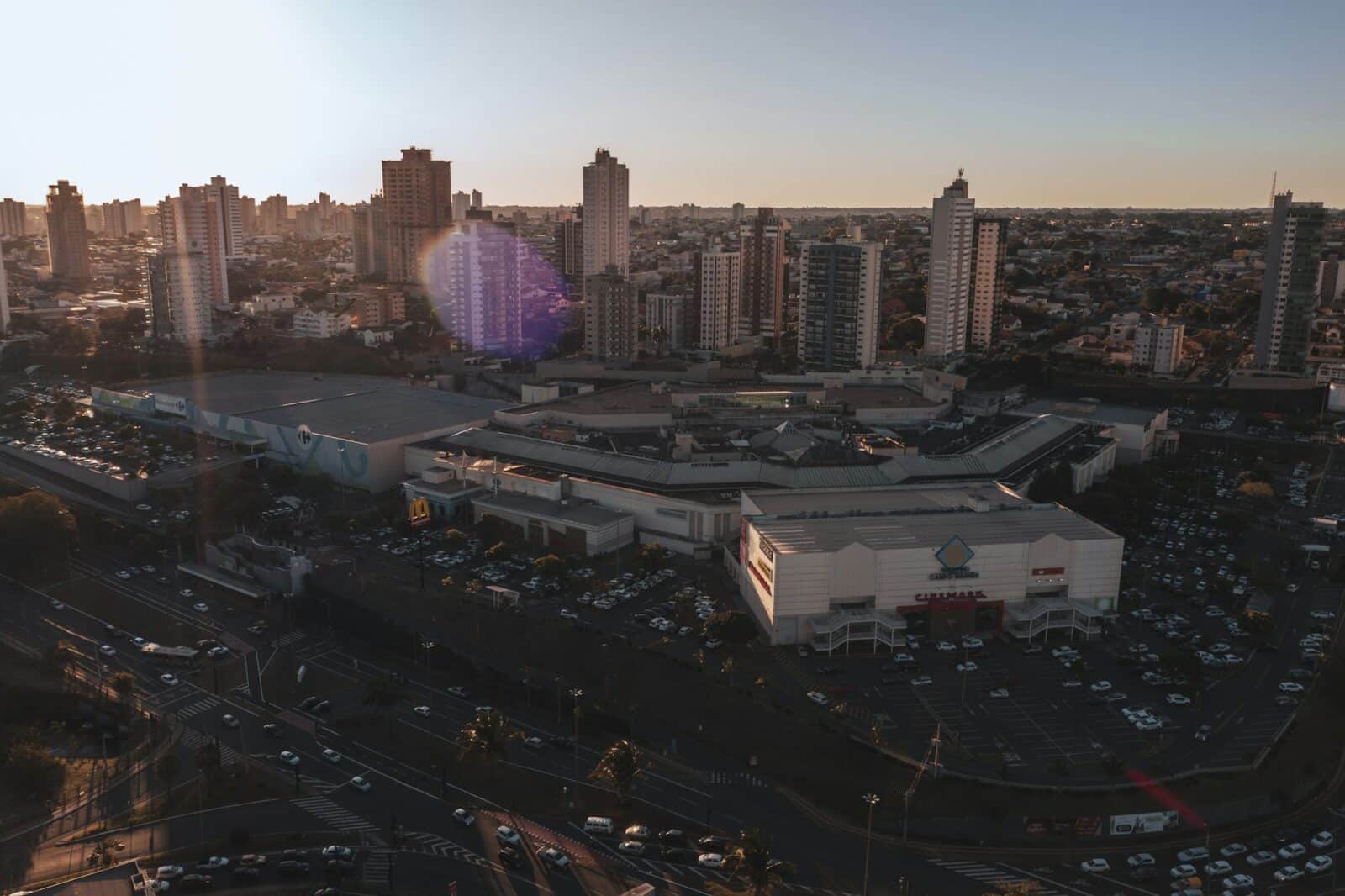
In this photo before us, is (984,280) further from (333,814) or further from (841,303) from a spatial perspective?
(333,814)

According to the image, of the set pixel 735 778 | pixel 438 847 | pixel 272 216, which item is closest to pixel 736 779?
pixel 735 778

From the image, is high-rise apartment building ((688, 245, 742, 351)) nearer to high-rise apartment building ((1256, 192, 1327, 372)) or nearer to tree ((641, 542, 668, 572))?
high-rise apartment building ((1256, 192, 1327, 372))

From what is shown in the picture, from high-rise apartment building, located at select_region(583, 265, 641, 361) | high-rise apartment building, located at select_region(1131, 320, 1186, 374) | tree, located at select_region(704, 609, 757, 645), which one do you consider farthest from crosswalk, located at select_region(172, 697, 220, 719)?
high-rise apartment building, located at select_region(1131, 320, 1186, 374)

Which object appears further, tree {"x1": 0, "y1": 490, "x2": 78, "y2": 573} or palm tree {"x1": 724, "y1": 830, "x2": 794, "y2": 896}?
tree {"x1": 0, "y1": 490, "x2": 78, "y2": 573}

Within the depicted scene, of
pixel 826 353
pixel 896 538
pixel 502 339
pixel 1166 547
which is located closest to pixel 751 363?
pixel 826 353

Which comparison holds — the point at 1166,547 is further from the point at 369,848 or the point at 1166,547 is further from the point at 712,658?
the point at 369,848

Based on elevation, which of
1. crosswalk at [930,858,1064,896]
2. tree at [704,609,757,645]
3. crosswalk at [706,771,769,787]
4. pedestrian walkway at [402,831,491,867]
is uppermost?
tree at [704,609,757,645]
